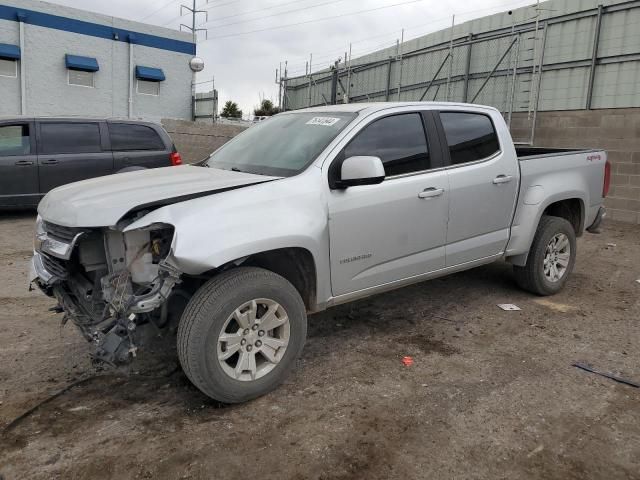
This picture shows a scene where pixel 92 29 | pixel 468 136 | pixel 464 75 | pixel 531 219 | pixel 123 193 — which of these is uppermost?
pixel 92 29

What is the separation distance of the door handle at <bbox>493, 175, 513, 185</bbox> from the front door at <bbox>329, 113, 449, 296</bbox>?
2.13 ft

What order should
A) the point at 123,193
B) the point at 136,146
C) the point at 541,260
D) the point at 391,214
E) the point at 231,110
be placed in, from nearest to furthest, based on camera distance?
the point at 123,193
the point at 391,214
the point at 541,260
the point at 136,146
the point at 231,110

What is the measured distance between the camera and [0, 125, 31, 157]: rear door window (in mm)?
8578

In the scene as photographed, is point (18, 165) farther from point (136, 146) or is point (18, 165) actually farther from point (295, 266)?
point (295, 266)

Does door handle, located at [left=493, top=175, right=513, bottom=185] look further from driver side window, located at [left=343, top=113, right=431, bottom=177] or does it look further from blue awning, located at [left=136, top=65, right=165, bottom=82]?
blue awning, located at [left=136, top=65, right=165, bottom=82]

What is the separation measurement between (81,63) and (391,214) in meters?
20.1

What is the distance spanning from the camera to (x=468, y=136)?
4660mm

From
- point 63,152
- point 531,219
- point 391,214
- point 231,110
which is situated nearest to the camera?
point 391,214

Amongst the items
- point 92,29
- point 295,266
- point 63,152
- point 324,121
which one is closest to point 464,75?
point 63,152

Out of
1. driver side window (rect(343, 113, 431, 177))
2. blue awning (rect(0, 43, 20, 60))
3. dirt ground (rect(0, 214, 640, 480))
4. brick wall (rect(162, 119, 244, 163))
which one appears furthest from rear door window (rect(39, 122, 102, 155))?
blue awning (rect(0, 43, 20, 60))

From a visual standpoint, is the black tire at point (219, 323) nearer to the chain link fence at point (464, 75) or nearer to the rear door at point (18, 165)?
the rear door at point (18, 165)

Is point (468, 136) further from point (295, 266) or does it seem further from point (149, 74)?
point (149, 74)

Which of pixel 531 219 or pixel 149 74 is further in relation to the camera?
pixel 149 74

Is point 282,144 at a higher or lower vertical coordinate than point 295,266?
higher
